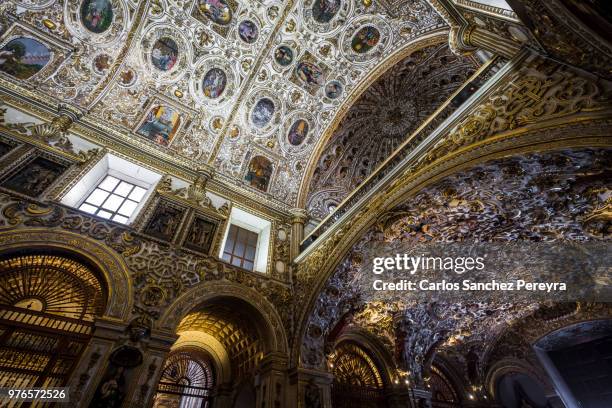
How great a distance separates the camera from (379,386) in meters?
9.38

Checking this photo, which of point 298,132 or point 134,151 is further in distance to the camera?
point 298,132

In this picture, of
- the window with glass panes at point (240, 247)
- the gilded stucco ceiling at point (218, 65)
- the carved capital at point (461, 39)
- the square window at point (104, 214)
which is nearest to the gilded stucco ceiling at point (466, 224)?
the carved capital at point (461, 39)

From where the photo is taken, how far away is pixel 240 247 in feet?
29.7

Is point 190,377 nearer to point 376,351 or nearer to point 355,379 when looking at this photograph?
point 355,379

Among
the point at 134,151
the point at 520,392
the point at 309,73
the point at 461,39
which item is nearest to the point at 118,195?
the point at 134,151

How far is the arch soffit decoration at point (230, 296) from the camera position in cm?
616

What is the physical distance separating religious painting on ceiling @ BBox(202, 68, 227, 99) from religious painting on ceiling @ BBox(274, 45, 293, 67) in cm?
211

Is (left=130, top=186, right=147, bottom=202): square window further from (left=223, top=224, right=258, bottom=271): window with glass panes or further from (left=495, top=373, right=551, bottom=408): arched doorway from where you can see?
(left=495, top=373, right=551, bottom=408): arched doorway

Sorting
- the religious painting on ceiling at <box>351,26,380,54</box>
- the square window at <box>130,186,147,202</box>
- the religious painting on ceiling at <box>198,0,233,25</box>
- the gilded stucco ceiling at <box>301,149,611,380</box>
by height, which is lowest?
the gilded stucco ceiling at <box>301,149,611,380</box>

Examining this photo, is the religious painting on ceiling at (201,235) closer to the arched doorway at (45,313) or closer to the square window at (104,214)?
the square window at (104,214)

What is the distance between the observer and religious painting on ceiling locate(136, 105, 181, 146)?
9.18 meters

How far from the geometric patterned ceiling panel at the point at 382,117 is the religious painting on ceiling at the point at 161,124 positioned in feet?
19.8

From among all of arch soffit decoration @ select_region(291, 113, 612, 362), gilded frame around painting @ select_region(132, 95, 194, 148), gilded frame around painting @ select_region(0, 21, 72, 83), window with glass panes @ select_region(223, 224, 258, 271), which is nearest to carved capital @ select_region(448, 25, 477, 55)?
arch soffit decoration @ select_region(291, 113, 612, 362)

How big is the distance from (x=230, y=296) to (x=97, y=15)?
29.8 ft
